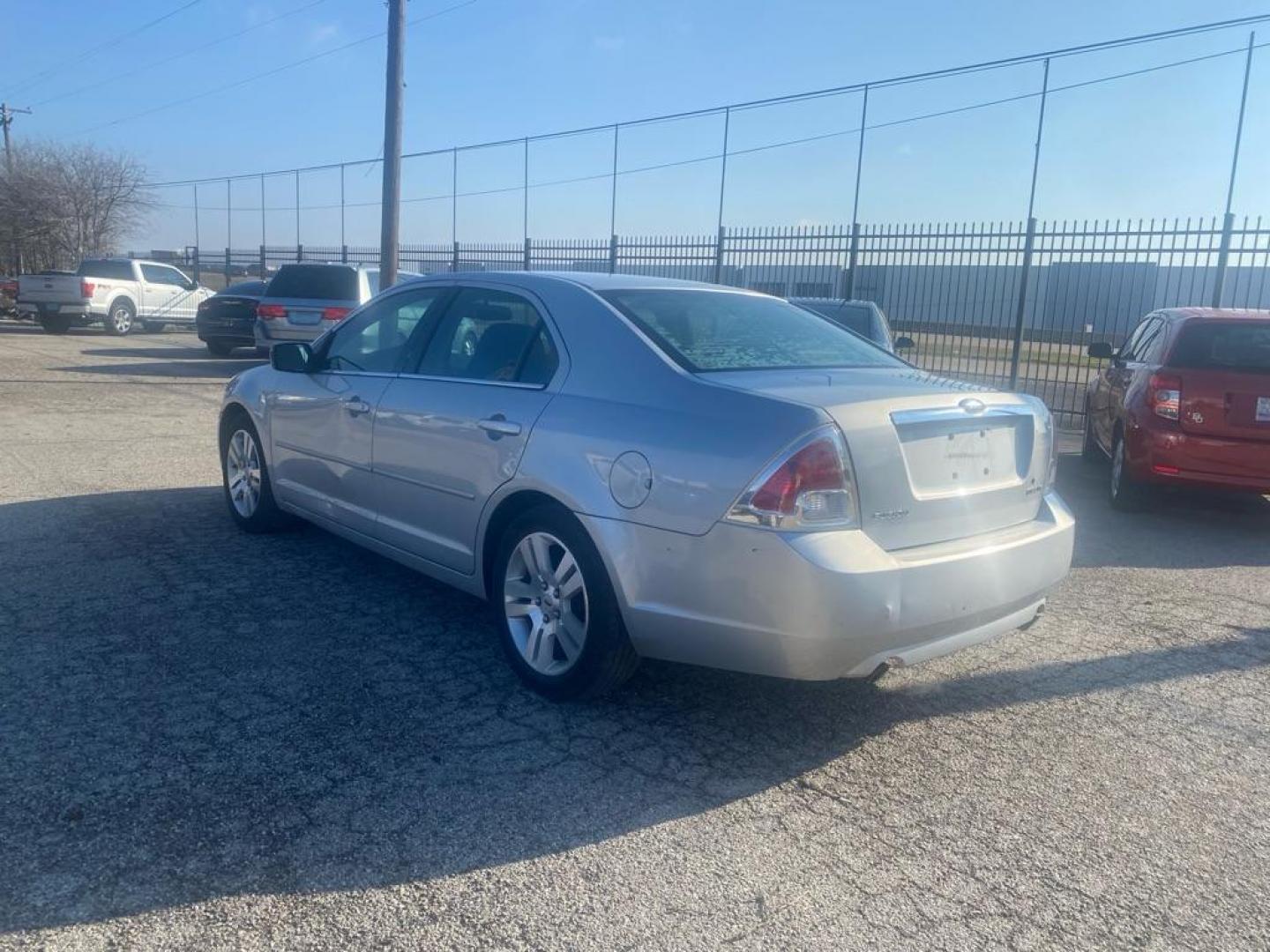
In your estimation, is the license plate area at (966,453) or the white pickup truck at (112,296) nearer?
the license plate area at (966,453)

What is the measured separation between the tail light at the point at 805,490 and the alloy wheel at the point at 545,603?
782 millimetres

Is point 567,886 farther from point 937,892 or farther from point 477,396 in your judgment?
point 477,396

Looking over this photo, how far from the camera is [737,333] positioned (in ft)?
14.2

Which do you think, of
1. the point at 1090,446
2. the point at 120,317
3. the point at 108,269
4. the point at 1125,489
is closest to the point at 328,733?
the point at 1125,489

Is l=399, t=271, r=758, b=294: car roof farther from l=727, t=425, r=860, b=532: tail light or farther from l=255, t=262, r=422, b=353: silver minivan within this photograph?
l=255, t=262, r=422, b=353: silver minivan

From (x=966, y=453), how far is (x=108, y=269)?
24.9m

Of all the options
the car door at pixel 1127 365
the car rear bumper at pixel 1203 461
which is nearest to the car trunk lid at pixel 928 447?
the car rear bumper at pixel 1203 461

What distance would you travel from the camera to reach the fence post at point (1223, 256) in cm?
1187

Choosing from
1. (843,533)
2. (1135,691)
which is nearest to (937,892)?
(843,533)

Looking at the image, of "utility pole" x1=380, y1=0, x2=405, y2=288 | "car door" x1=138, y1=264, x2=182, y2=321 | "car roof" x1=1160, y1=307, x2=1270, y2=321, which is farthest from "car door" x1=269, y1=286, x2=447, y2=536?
"car door" x1=138, y1=264, x2=182, y2=321

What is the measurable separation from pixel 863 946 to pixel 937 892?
339 mm

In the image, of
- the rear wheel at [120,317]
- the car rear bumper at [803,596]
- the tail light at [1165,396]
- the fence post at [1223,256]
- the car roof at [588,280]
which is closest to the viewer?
the car rear bumper at [803,596]

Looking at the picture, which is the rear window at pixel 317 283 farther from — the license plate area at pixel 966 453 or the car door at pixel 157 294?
the license plate area at pixel 966 453

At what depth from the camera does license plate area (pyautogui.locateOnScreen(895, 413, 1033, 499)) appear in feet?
11.5
